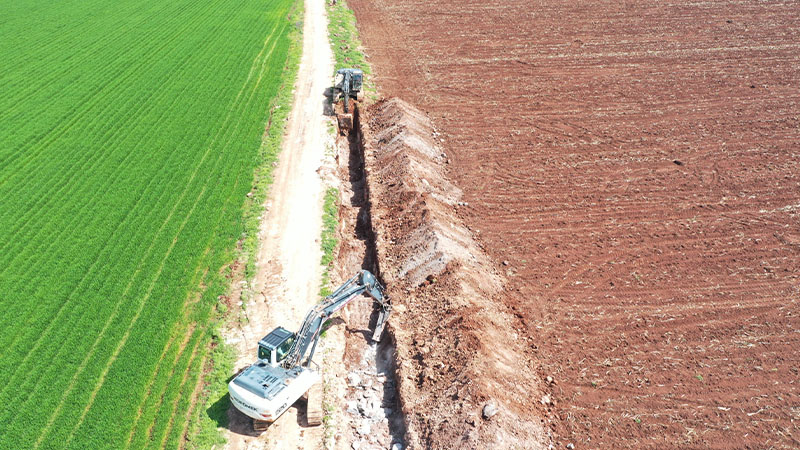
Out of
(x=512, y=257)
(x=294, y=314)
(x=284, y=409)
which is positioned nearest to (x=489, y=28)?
(x=512, y=257)

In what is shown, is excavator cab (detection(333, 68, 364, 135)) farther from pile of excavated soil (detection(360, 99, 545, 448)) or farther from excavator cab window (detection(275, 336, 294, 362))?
excavator cab window (detection(275, 336, 294, 362))

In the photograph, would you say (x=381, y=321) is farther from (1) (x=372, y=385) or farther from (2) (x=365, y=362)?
(1) (x=372, y=385)

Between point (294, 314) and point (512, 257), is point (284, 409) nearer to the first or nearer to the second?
point (294, 314)

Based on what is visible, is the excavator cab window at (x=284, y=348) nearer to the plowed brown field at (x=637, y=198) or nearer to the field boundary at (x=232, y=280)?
the field boundary at (x=232, y=280)

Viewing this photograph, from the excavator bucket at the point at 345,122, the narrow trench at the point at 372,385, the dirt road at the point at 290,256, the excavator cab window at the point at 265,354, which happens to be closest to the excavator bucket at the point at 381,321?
the narrow trench at the point at 372,385

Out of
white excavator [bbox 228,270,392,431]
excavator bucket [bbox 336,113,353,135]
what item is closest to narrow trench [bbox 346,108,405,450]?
white excavator [bbox 228,270,392,431]

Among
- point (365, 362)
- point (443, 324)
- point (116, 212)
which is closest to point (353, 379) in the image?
point (365, 362)
